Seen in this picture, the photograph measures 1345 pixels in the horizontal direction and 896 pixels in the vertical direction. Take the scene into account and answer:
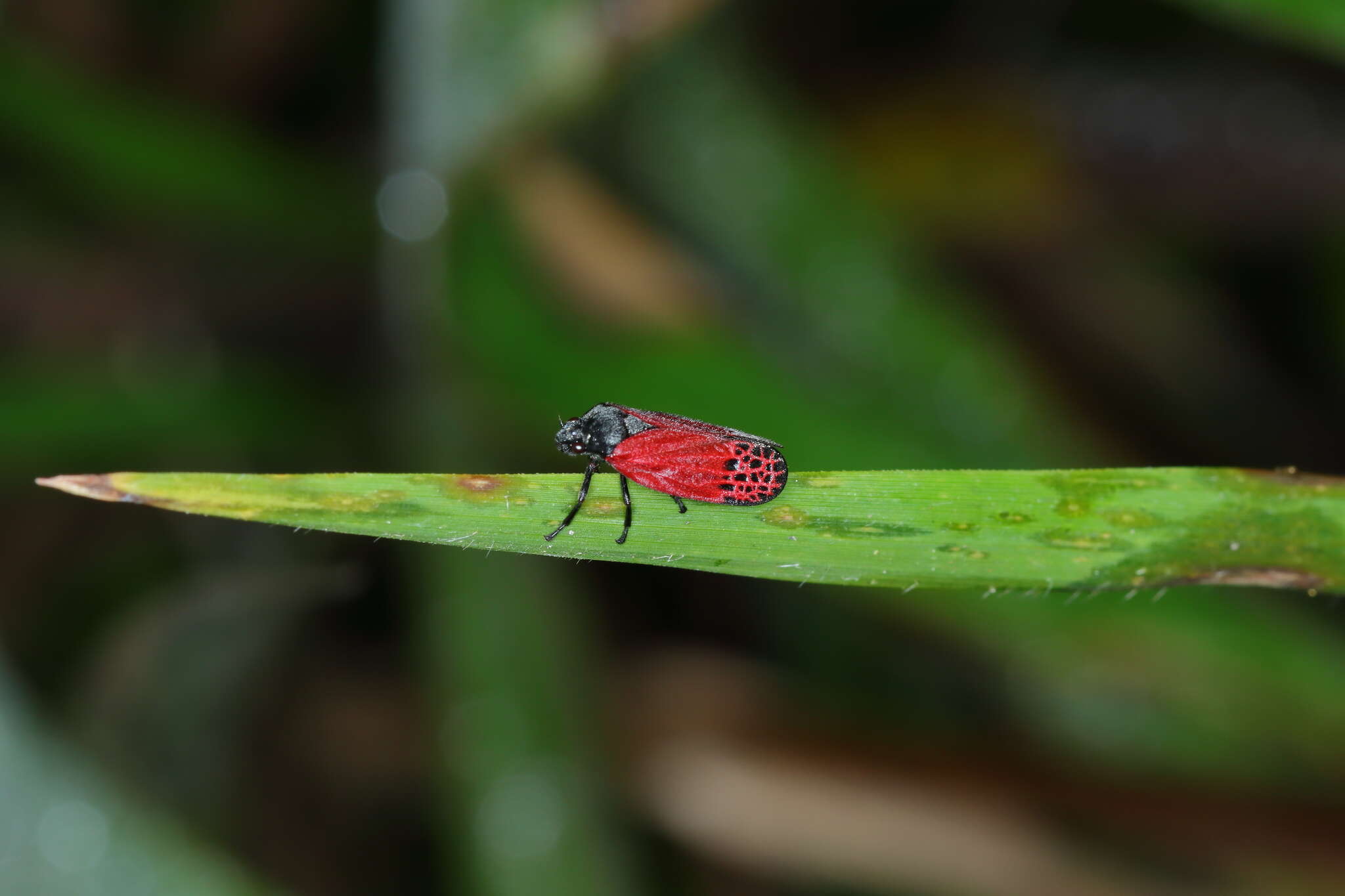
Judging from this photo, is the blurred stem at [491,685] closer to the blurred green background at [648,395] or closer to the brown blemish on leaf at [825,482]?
the blurred green background at [648,395]

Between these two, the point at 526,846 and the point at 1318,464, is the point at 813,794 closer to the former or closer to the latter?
the point at 526,846

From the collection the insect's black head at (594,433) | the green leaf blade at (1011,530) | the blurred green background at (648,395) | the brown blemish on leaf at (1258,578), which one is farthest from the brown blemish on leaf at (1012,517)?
the blurred green background at (648,395)

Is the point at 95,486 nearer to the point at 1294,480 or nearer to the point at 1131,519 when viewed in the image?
the point at 1131,519

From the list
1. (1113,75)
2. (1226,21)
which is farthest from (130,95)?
(1226,21)

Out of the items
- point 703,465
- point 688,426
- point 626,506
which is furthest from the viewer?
point 688,426

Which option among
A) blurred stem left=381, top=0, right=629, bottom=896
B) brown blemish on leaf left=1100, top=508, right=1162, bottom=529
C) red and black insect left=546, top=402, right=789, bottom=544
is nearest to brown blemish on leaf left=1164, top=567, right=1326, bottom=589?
brown blemish on leaf left=1100, top=508, right=1162, bottom=529

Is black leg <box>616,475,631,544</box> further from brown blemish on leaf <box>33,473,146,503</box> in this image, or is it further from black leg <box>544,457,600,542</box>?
brown blemish on leaf <box>33,473,146,503</box>

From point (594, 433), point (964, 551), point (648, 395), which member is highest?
point (648, 395)

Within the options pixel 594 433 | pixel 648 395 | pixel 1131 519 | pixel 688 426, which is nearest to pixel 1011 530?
pixel 1131 519
